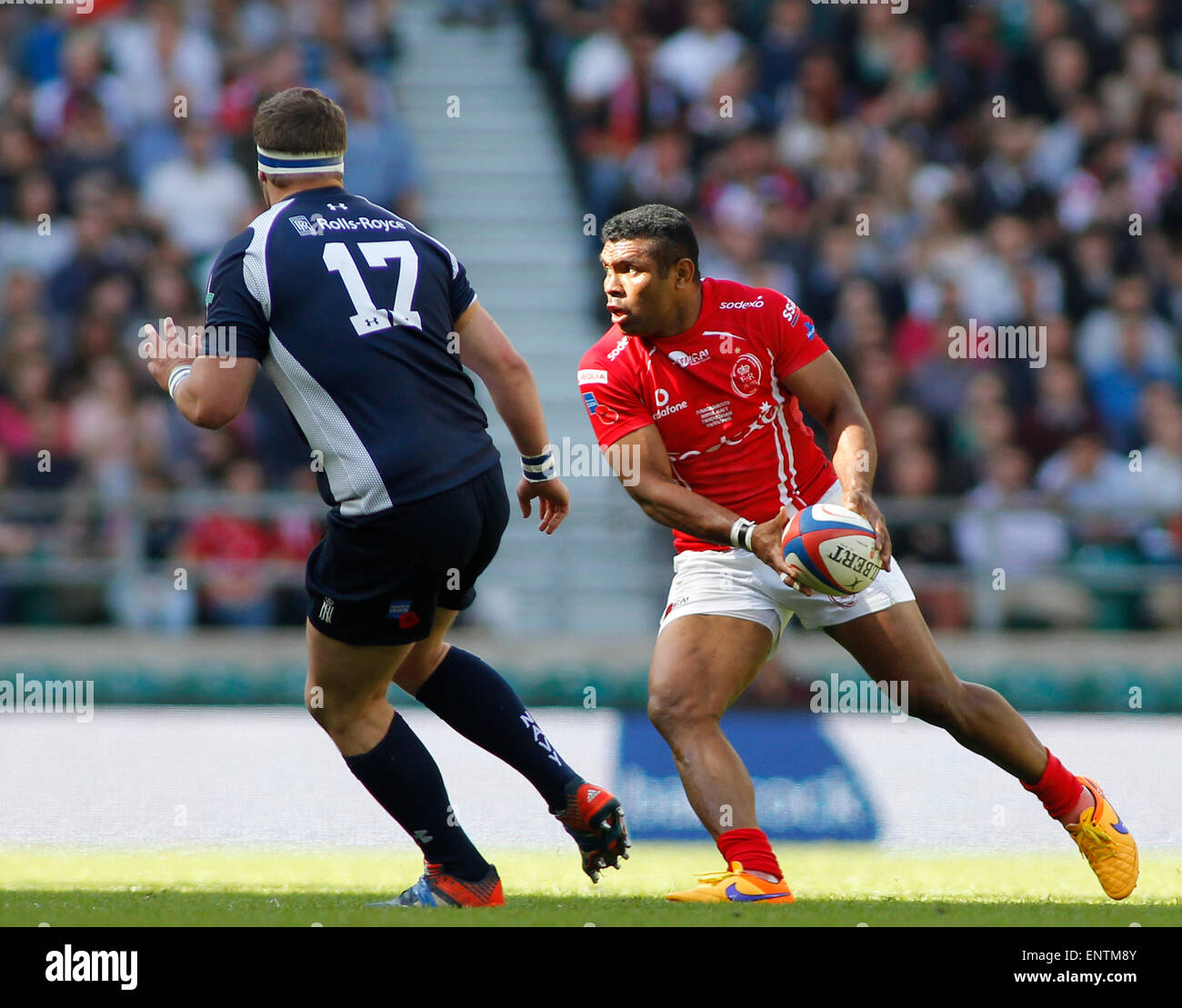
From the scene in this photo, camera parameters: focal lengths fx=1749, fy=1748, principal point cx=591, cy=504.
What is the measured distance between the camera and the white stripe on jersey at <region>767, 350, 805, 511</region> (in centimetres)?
584

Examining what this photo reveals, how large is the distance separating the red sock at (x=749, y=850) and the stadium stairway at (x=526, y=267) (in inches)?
216

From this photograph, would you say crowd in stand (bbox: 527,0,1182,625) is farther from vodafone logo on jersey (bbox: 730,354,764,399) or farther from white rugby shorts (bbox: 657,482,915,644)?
vodafone logo on jersey (bbox: 730,354,764,399)

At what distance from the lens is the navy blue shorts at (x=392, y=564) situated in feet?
16.3

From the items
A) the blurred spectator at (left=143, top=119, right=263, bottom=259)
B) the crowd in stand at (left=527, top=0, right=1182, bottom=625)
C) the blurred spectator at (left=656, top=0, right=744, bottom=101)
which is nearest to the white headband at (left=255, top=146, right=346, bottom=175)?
the crowd in stand at (left=527, top=0, right=1182, bottom=625)

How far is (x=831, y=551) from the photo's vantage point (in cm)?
526

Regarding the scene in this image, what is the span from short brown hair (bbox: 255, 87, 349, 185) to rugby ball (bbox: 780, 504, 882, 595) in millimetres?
1788

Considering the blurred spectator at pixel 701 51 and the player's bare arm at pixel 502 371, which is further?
the blurred spectator at pixel 701 51

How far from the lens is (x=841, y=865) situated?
6.66m

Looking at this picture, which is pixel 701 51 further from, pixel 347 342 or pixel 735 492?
pixel 347 342

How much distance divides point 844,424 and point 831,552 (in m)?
0.65

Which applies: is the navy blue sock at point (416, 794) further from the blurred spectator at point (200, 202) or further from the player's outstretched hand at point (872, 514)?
the blurred spectator at point (200, 202)

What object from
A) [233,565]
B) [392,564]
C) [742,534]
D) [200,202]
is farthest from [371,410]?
[200,202]

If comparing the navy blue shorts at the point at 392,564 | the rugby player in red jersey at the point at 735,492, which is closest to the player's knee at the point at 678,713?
the rugby player in red jersey at the point at 735,492
